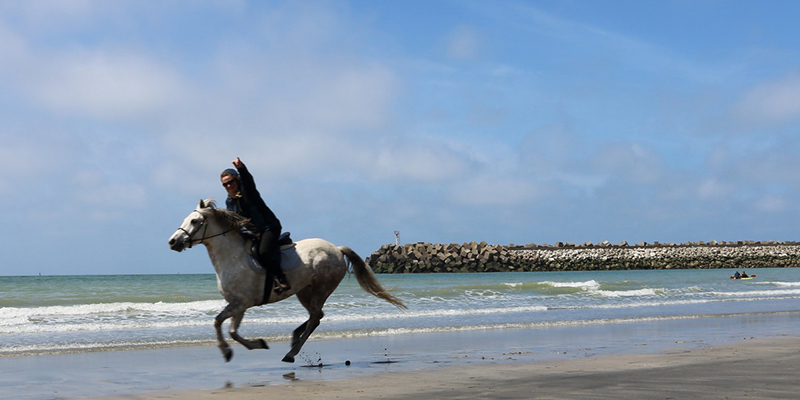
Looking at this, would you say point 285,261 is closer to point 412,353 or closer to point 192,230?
point 192,230

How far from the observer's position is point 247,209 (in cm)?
895

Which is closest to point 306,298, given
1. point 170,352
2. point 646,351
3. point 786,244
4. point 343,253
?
point 343,253

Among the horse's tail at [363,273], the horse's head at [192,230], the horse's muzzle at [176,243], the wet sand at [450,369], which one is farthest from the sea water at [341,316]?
the horse's muzzle at [176,243]

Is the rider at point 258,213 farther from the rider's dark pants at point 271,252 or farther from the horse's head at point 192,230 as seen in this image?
the horse's head at point 192,230

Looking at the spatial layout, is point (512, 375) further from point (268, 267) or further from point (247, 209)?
point (247, 209)

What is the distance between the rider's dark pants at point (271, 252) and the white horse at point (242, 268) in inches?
5.5

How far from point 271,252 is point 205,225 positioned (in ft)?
2.82

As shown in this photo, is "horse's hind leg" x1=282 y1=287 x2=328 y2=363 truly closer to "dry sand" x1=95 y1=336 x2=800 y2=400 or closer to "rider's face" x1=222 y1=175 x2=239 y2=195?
"dry sand" x1=95 y1=336 x2=800 y2=400

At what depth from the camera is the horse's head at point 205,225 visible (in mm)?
8273

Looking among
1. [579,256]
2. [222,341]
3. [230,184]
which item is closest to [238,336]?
[222,341]

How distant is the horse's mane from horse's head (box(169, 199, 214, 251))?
3.1 inches

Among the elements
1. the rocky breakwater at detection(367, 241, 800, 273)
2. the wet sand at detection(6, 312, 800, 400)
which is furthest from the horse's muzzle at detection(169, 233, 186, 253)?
the rocky breakwater at detection(367, 241, 800, 273)

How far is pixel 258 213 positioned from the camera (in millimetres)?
8930

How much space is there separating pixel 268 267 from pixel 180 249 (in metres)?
1.13
